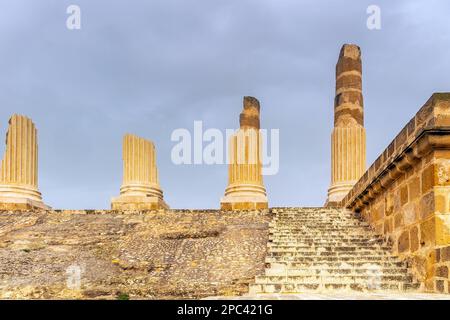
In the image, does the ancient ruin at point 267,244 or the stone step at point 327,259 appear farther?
the stone step at point 327,259

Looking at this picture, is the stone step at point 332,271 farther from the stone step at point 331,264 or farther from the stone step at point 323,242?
the stone step at point 323,242

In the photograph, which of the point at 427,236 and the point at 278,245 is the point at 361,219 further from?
the point at 427,236

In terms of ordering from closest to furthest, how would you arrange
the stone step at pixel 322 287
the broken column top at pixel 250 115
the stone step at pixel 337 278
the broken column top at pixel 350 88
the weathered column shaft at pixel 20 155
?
the stone step at pixel 322 287, the stone step at pixel 337 278, the weathered column shaft at pixel 20 155, the broken column top at pixel 350 88, the broken column top at pixel 250 115

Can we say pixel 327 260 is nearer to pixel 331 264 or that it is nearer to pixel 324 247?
pixel 331 264

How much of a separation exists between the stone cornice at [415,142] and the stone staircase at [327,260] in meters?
0.99

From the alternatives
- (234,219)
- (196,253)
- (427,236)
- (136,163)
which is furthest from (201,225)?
(136,163)

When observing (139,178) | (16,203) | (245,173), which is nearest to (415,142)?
(245,173)

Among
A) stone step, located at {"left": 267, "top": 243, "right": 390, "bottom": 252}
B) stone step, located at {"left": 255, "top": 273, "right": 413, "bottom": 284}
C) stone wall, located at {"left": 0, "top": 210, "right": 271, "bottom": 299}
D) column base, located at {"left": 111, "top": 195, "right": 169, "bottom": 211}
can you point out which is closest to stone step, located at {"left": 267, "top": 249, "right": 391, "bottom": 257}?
stone step, located at {"left": 267, "top": 243, "right": 390, "bottom": 252}

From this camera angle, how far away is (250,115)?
14352mm

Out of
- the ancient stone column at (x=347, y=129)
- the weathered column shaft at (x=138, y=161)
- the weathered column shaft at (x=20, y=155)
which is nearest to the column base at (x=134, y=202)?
the weathered column shaft at (x=138, y=161)

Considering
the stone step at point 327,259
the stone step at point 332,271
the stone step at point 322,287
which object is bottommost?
the stone step at point 322,287

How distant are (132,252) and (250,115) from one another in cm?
801

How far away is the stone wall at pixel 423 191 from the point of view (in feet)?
17.6

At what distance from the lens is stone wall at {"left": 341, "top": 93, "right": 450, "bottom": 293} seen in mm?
5379
